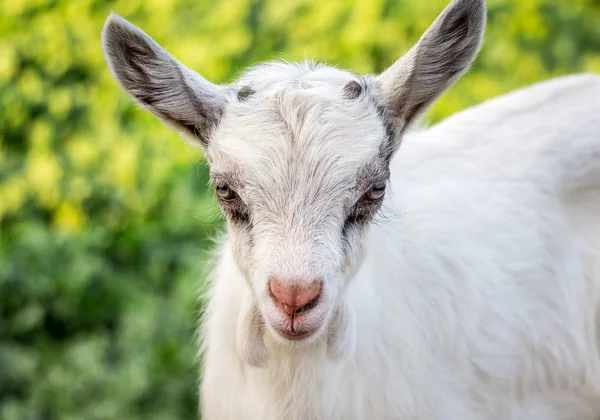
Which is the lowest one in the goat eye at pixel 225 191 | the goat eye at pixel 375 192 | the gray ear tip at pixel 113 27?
the goat eye at pixel 225 191

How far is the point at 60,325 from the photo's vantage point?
20.3ft

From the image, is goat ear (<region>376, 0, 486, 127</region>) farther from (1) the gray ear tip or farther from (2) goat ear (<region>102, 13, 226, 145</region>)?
(1) the gray ear tip

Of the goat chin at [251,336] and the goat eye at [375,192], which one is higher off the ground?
the goat eye at [375,192]

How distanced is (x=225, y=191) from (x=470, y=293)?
4.34 feet

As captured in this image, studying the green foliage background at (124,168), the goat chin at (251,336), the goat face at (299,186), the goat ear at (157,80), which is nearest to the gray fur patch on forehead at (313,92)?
the goat face at (299,186)

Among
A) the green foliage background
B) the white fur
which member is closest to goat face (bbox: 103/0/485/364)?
A: the white fur

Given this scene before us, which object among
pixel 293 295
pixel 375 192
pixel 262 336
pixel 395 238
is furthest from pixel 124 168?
pixel 293 295

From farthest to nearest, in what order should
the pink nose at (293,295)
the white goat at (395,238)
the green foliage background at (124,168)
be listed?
the green foliage background at (124,168)
the white goat at (395,238)
the pink nose at (293,295)

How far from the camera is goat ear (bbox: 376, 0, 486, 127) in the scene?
3.00 m

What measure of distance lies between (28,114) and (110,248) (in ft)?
6.16

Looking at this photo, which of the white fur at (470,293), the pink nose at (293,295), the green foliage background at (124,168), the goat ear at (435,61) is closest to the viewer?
the pink nose at (293,295)

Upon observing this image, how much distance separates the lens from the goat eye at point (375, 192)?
298cm

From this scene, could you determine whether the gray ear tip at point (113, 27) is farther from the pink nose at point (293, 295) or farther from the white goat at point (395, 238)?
the pink nose at point (293, 295)

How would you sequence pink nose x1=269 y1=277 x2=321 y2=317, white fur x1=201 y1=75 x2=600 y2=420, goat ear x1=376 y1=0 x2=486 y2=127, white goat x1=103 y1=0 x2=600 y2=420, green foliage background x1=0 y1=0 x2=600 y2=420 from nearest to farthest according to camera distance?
pink nose x1=269 y1=277 x2=321 y2=317, white goat x1=103 y1=0 x2=600 y2=420, goat ear x1=376 y1=0 x2=486 y2=127, white fur x1=201 y1=75 x2=600 y2=420, green foliage background x1=0 y1=0 x2=600 y2=420
